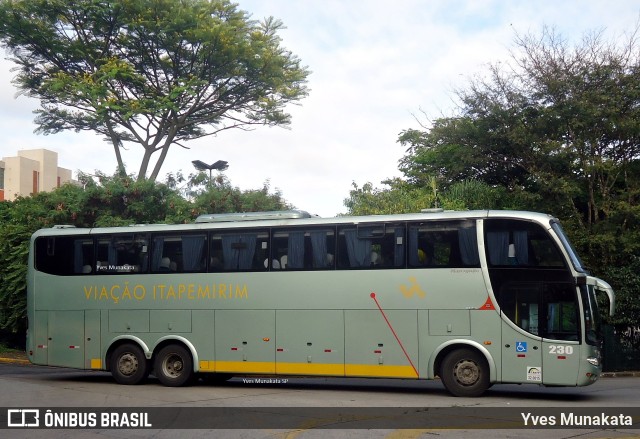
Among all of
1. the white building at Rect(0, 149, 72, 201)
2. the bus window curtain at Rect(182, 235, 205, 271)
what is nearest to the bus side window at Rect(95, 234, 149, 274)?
the bus window curtain at Rect(182, 235, 205, 271)

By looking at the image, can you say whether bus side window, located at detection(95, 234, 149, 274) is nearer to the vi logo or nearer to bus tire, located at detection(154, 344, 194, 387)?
bus tire, located at detection(154, 344, 194, 387)

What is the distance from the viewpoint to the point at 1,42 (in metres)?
33.6

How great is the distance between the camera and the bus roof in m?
15.1

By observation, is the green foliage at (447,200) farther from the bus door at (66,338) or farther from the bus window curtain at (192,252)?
the bus door at (66,338)

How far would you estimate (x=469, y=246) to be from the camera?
49.3 ft

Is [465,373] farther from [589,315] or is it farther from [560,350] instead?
[589,315]

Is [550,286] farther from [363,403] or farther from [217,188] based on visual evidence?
[217,188]

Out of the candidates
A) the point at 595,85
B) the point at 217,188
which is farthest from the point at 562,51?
the point at 217,188

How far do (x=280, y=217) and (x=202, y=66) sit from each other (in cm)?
1925

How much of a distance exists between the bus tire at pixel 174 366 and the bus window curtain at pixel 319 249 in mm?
3804

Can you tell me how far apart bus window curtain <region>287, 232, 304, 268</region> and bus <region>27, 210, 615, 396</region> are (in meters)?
0.03

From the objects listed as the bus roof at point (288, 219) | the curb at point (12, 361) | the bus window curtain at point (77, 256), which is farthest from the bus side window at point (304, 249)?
the curb at point (12, 361)

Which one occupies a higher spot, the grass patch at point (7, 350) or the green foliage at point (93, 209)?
the green foliage at point (93, 209)

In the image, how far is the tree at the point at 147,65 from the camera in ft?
106
